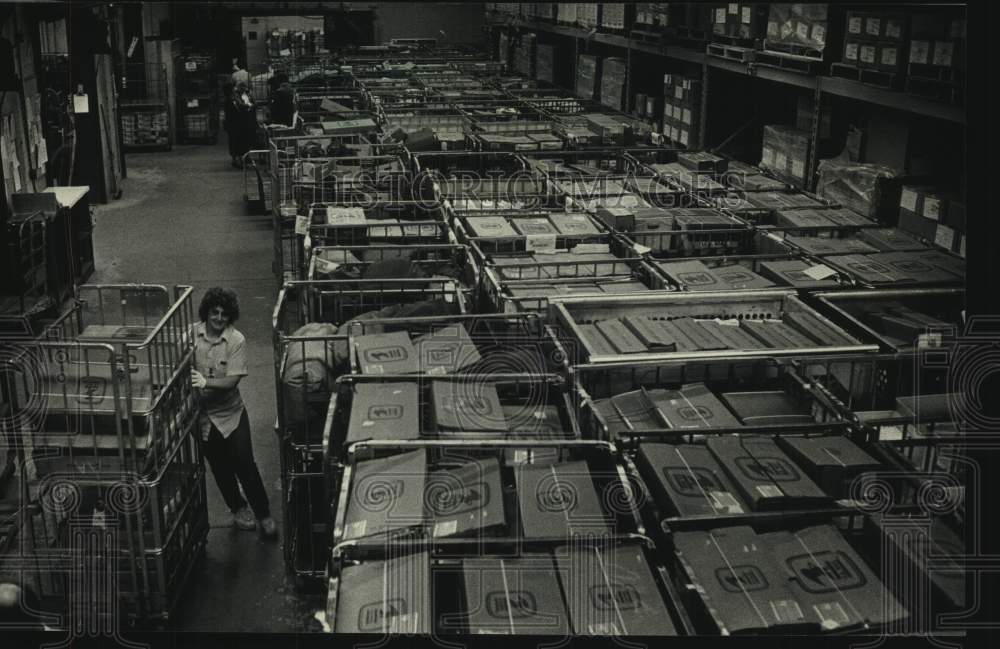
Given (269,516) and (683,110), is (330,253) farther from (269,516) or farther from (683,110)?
(683,110)

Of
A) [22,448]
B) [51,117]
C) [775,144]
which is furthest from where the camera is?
[51,117]

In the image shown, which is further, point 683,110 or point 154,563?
point 683,110

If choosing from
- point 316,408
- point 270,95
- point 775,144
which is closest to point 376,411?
point 316,408

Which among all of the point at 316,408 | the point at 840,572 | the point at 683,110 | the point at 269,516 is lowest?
the point at 269,516

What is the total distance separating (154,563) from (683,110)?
8.61m

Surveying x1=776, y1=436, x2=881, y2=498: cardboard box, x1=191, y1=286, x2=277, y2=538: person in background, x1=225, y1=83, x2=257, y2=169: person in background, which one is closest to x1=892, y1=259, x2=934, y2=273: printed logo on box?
x1=776, y1=436, x2=881, y2=498: cardboard box

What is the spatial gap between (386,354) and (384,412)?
0.71m

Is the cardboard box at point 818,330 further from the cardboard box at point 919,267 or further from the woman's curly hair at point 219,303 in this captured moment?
the woman's curly hair at point 219,303

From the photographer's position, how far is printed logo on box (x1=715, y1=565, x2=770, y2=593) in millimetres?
2986

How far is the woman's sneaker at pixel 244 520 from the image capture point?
21.2 feet

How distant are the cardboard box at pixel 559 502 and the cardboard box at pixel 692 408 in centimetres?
71

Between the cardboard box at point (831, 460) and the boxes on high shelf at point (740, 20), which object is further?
the boxes on high shelf at point (740, 20)

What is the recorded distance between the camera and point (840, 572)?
10.1ft

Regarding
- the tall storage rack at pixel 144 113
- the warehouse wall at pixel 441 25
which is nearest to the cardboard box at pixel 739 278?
the tall storage rack at pixel 144 113
